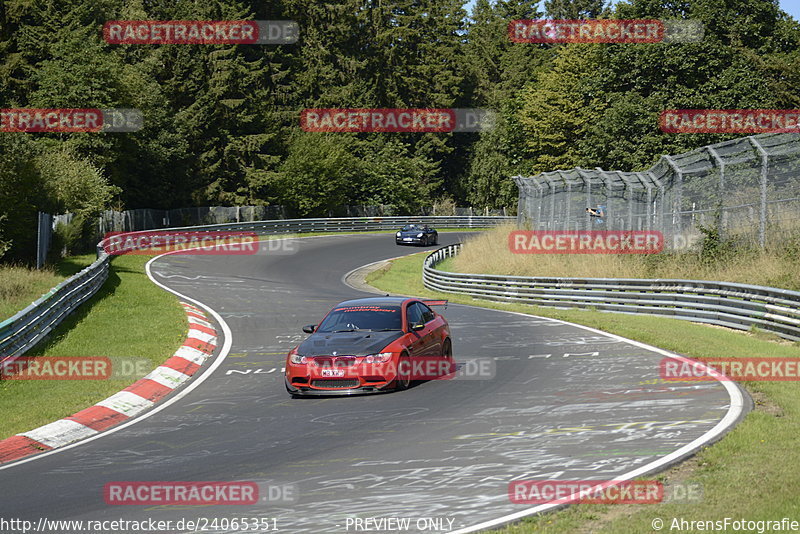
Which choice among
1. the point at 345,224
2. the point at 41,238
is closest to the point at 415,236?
the point at 345,224

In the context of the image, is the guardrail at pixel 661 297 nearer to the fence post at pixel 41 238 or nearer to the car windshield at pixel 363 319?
the car windshield at pixel 363 319

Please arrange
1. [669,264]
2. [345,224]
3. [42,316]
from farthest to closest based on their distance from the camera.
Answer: [345,224] → [669,264] → [42,316]

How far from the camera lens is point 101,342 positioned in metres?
19.4

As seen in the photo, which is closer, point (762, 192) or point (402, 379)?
point (402, 379)

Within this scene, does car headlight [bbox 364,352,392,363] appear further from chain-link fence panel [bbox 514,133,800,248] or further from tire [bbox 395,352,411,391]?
chain-link fence panel [bbox 514,133,800,248]

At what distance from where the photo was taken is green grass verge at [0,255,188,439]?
1341 cm

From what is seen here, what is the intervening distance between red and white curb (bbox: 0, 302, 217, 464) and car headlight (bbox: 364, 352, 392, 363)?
340 centimetres

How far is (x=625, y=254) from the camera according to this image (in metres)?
29.8

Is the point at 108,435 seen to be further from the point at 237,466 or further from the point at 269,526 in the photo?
the point at 269,526

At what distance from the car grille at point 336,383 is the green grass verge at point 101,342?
3.52 metres

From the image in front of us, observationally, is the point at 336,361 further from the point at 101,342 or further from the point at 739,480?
the point at 101,342

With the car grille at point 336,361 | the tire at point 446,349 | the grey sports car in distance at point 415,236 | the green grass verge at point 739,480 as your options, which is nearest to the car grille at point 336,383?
the car grille at point 336,361

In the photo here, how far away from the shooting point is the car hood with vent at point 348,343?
514 inches

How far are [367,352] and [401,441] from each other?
10.5ft
